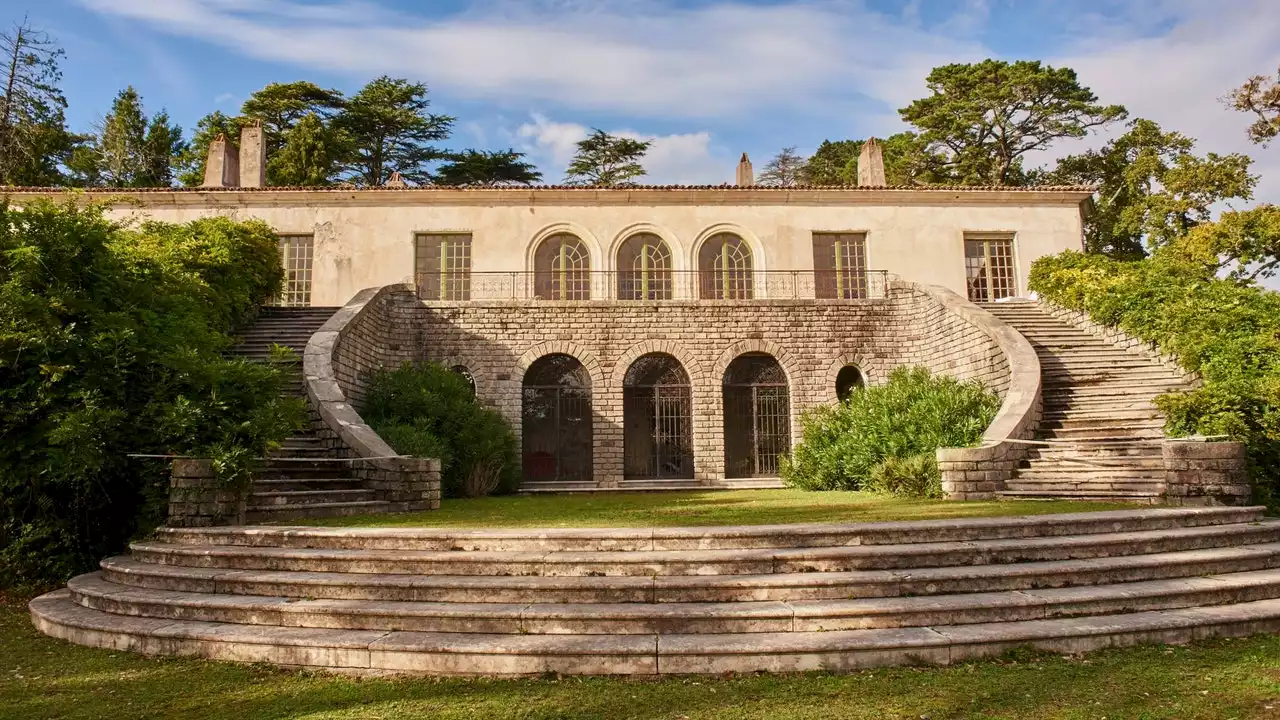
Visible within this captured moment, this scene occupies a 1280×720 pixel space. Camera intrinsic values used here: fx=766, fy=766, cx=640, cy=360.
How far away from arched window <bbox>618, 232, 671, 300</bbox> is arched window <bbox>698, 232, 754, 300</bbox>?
98cm

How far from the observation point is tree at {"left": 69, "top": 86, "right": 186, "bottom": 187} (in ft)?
111

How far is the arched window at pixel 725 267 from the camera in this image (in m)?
20.6

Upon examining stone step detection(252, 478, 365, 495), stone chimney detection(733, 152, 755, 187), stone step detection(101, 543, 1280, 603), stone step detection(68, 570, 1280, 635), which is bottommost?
stone step detection(68, 570, 1280, 635)

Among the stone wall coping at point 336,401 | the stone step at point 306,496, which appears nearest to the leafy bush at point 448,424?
the stone wall coping at point 336,401

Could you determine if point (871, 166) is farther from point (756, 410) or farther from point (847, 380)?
point (756, 410)

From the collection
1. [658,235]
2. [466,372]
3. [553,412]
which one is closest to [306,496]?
[466,372]

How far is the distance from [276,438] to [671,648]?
18.4 feet

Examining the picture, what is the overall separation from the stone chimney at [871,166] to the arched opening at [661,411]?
351 inches

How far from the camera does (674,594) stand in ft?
18.2

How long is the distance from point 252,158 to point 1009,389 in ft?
66.3

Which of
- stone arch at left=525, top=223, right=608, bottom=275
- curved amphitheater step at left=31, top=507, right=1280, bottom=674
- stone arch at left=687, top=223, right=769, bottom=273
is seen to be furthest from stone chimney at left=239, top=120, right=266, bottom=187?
curved amphitheater step at left=31, top=507, right=1280, bottom=674

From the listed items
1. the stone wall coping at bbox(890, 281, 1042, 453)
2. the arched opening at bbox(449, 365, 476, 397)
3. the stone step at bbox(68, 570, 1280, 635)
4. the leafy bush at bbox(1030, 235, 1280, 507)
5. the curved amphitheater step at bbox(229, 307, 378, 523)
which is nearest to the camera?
the stone step at bbox(68, 570, 1280, 635)

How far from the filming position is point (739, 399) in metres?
18.0

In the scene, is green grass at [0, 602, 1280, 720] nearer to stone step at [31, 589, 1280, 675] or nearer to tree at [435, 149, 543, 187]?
stone step at [31, 589, 1280, 675]
